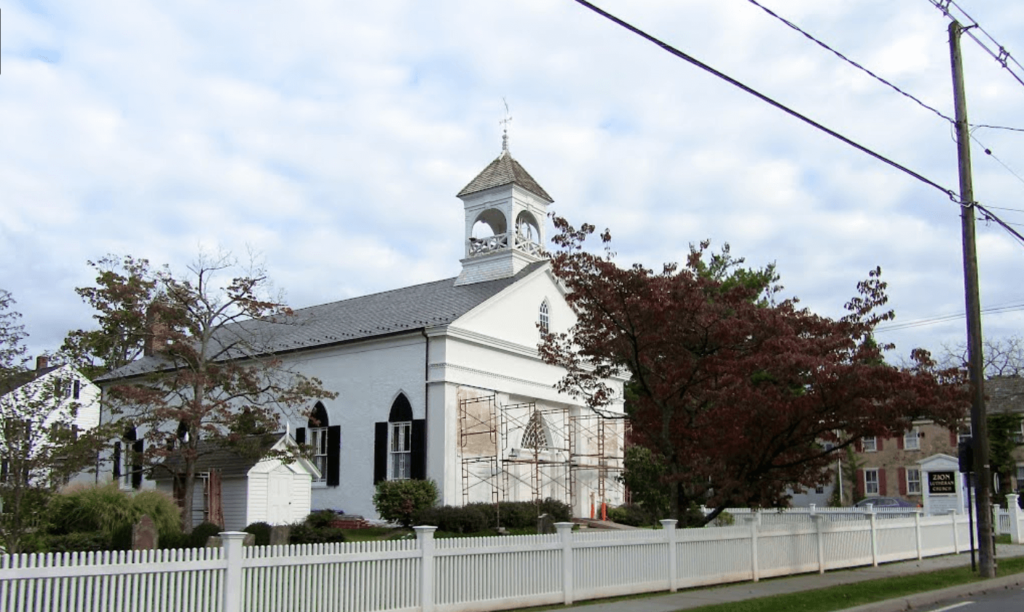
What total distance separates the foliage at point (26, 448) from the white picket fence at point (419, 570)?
1870 mm

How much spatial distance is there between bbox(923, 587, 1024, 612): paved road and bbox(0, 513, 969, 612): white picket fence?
3.66 m

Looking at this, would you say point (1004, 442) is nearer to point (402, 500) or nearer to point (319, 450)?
point (402, 500)

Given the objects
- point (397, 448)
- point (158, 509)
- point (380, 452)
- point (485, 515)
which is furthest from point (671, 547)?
point (380, 452)

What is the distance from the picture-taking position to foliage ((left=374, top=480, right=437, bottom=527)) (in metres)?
26.7

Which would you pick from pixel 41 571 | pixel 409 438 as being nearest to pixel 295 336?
pixel 409 438

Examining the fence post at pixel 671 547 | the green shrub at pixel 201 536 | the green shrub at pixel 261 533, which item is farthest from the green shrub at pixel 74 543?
the fence post at pixel 671 547

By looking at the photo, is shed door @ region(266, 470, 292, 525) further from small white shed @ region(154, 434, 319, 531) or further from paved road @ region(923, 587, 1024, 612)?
paved road @ region(923, 587, 1024, 612)

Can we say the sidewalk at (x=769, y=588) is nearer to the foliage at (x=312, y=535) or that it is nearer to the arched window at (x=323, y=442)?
the foliage at (x=312, y=535)

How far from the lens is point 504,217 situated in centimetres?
3506

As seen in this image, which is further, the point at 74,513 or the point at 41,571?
the point at 74,513

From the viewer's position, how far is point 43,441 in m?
14.9

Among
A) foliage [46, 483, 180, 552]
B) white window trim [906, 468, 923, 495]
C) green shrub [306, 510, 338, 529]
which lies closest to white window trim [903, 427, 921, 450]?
white window trim [906, 468, 923, 495]

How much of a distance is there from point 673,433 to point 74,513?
560 inches

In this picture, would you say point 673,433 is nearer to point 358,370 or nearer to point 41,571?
point 41,571
